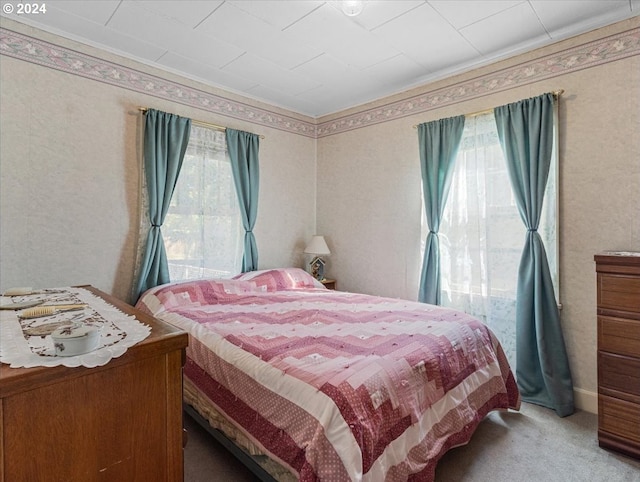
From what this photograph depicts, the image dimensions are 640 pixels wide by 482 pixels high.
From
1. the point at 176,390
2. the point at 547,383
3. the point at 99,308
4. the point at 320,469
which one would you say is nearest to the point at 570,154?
the point at 547,383

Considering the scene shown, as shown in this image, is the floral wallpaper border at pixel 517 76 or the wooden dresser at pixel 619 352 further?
the floral wallpaper border at pixel 517 76

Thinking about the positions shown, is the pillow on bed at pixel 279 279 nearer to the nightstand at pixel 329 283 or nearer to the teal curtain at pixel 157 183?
the nightstand at pixel 329 283

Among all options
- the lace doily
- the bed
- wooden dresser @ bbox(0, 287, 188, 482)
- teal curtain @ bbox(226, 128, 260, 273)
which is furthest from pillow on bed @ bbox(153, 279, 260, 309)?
wooden dresser @ bbox(0, 287, 188, 482)

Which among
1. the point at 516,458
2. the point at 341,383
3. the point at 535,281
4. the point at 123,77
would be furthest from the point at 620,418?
the point at 123,77

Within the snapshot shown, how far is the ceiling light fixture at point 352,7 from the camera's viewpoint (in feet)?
7.04

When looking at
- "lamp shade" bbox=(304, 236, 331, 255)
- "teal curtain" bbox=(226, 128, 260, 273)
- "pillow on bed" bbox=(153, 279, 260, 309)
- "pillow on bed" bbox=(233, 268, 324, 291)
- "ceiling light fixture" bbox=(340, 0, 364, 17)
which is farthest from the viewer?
"lamp shade" bbox=(304, 236, 331, 255)

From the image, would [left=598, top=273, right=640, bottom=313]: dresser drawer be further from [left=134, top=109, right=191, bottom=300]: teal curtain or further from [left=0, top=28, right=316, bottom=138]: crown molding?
[left=0, top=28, right=316, bottom=138]: crown molding

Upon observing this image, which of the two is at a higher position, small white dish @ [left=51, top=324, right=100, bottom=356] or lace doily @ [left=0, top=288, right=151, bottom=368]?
small white dish @ [left=51, top=324, right=100, bottom=356]

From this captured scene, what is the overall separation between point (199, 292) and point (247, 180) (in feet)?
4.41

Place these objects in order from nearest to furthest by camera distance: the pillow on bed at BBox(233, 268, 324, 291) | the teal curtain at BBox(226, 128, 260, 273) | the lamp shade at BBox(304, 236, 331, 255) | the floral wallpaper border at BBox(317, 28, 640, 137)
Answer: the floral wallpaper border at BBox(317, 28, 640, 137)
the pillow on bed at BBox(233, 268, 324, 291)
the teal curtain at BBox(226, 128, 260, 273)
the lamp shade at BBox(304, 236, 331, 255)

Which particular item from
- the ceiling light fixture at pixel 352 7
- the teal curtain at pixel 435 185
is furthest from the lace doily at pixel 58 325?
the teal curtain at pixel 435 185

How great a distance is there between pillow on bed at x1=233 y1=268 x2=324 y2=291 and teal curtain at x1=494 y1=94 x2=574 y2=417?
1.96m

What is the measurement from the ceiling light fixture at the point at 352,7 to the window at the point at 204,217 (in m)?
1.79

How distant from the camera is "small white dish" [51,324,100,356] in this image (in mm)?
866
